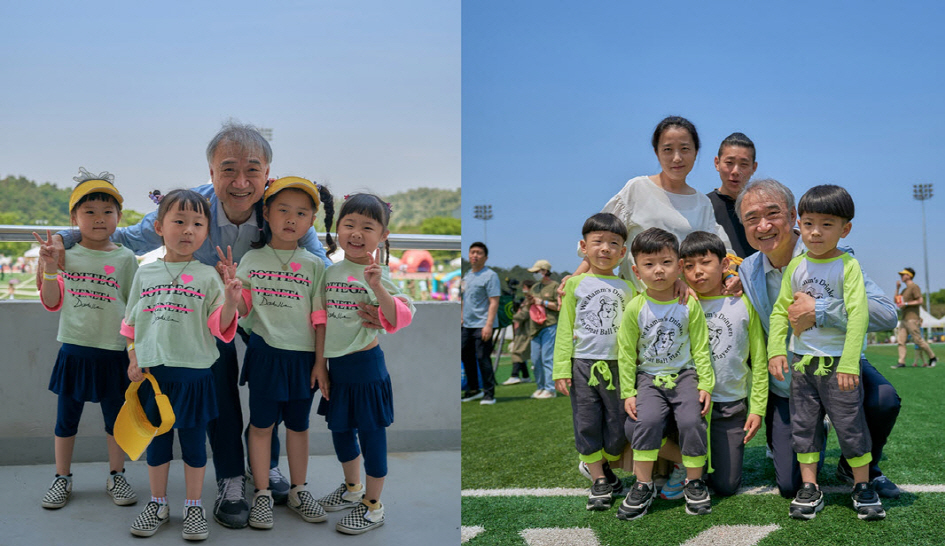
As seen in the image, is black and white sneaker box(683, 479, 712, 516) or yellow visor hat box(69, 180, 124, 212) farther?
yellow visor hat box(69, 180, 124, 212)

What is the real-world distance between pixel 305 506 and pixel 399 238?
1.54 metres

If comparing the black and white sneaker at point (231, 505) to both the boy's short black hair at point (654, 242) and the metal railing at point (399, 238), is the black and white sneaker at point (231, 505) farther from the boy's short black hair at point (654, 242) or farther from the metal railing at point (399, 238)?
the boy's short black hair at point (654, 242)

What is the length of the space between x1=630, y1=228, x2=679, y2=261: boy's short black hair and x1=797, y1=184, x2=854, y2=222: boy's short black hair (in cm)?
46

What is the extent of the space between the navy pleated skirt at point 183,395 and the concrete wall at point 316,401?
41.1 inches

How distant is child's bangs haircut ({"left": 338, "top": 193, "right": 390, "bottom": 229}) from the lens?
106 inches

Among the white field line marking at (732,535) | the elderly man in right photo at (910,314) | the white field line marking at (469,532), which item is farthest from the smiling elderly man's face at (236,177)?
the elderly man in right photo at (910,314)

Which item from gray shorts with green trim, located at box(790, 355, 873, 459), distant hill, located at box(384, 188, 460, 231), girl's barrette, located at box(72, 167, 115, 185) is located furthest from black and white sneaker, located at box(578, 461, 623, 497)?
distant hill, located at box(384, 188, 460, 231)

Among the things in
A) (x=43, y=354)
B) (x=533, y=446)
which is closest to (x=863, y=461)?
(x=533, y=446)

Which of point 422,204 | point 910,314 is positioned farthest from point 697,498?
point 422,204

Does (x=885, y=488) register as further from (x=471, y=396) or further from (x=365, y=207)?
(x=471, y=396)

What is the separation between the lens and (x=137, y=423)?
2568mm

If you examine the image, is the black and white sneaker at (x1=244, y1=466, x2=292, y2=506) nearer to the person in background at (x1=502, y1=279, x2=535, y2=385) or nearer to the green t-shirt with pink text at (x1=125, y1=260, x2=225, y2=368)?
the green t-shirt with pink text at (x1=125, y1=260, x2=225, y2=368)

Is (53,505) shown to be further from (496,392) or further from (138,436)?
(496,392)

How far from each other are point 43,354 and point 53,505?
94 centimetres
